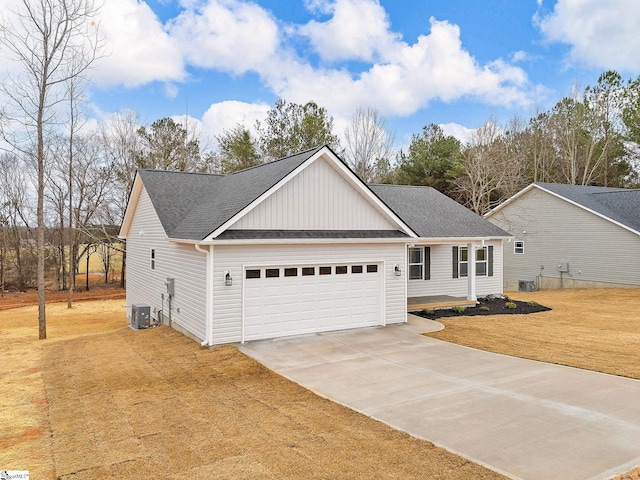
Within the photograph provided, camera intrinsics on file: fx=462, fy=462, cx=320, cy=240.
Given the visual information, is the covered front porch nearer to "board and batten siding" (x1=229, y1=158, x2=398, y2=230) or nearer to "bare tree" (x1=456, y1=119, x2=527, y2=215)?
"board and batten siding" (x1=229, y1=158, x2=398, y2=230)

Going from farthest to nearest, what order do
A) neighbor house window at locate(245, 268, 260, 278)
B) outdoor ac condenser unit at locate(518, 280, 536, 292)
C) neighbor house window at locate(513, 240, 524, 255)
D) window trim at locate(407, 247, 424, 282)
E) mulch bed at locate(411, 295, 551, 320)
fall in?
neighbor house window at locate(513, 240, 524, 255) < outdoor ac condenser unit at locate(518, 280, 536, 292) < window trim at locate(407, 247, 424, 282) < mulch bed at locate(411, 295, 551, 320) < neighbor house window at locate(245, 268, 260, 278)

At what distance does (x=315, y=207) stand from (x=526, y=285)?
17848 millimetres

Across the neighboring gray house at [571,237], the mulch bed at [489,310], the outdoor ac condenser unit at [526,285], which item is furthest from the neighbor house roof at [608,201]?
the mulch bed at [489,310]

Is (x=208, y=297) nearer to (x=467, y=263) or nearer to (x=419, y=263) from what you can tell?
(x=419, y=263)

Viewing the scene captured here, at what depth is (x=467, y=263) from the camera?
1889 cm

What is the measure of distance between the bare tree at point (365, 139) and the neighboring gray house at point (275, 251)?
64.5ft

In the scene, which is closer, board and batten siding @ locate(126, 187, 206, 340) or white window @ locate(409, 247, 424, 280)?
board and batten siding @ locate(126, 187, 206, 340)

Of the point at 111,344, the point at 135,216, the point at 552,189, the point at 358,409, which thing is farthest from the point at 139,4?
the point at 552,189

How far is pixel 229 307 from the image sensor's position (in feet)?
38.0

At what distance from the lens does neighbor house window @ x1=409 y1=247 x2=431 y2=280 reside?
18.2 metres

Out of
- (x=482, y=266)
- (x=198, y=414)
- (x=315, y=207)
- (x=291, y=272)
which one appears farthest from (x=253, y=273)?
(x=482, y=266)

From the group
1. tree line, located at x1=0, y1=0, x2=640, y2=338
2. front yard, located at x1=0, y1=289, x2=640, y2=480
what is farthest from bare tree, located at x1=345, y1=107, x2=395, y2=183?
front yard, located at x1=0, y1=289, x2=640, y2=480

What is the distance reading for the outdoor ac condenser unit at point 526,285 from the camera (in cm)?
2583

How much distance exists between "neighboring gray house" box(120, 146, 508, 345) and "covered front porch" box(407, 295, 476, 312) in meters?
2.19
